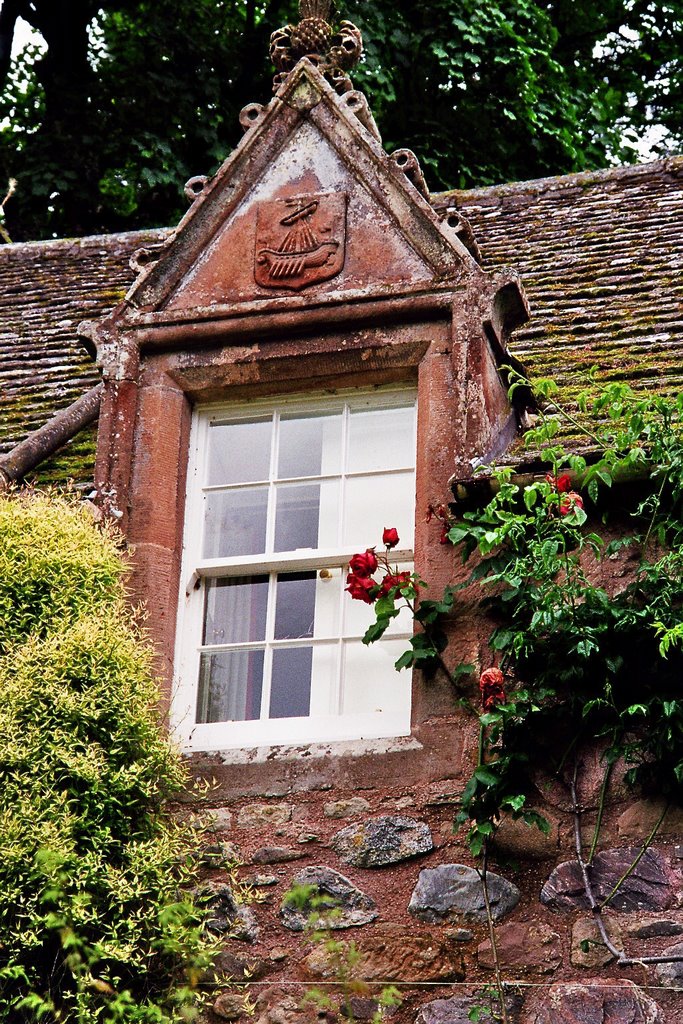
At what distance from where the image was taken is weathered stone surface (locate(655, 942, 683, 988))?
5977 mm

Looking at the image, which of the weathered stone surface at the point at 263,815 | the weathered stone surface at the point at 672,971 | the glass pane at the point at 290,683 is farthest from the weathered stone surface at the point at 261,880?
the weathered stone surface at the point at 672,971

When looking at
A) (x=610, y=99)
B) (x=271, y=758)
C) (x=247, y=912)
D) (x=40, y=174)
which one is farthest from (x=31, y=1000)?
(x=610, y=99)

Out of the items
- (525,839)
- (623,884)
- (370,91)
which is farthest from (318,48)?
(370,91)

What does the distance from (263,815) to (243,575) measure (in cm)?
113

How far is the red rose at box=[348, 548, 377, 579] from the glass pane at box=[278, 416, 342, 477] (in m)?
0.83

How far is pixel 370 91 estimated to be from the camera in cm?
1449

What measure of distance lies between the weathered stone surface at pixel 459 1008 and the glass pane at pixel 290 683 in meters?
1.37

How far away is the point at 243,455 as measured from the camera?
25.8ft

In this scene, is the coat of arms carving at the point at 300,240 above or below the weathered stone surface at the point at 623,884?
above

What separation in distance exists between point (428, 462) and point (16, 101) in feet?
36.6

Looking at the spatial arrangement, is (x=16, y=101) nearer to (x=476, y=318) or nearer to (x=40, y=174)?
(x=40, y=174)

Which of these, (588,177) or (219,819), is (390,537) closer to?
(219,819)

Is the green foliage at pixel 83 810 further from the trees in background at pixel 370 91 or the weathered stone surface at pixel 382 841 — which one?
the trees in background at pixel 370 91

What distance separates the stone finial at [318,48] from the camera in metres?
8.52
